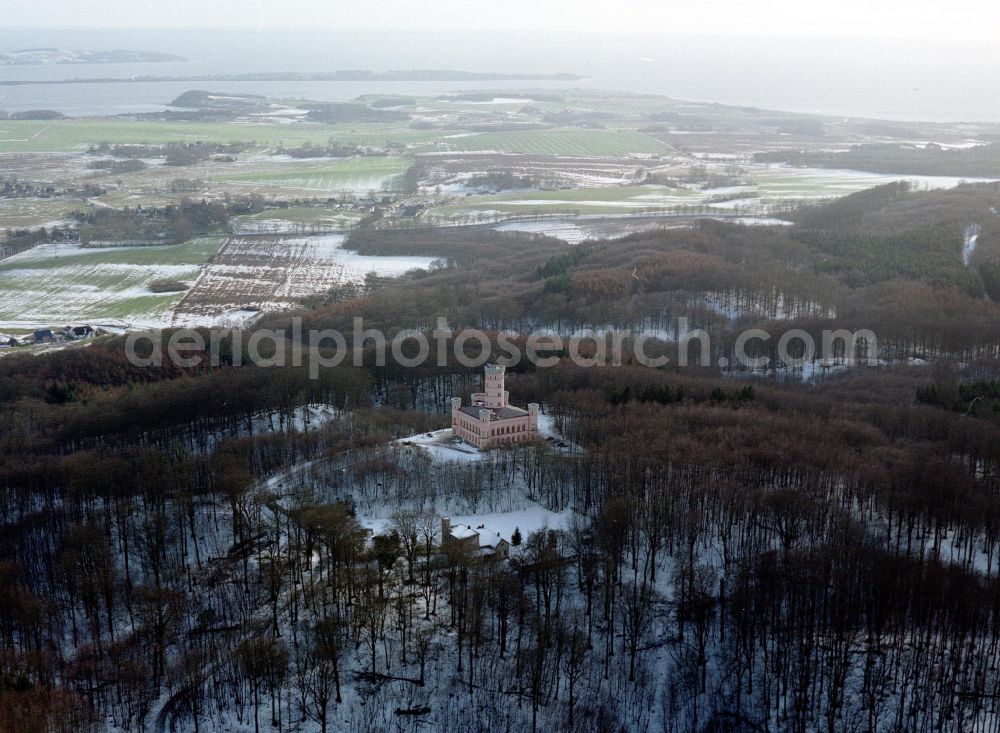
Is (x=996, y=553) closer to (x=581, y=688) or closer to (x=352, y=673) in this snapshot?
(x=581, y=688)

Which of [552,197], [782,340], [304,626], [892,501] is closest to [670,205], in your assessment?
[552,197]

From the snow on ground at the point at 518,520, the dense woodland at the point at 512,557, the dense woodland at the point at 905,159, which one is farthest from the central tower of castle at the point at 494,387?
the dense woodland at the point at 905,159

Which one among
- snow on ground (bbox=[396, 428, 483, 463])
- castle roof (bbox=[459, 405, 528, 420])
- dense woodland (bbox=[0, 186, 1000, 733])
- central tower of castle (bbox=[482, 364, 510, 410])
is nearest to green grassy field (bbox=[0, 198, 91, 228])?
dense woodland (bbox=[0, 186, 1000, 733])

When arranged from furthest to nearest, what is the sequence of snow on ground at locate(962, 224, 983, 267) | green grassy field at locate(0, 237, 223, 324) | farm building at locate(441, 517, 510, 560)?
green grassy field at locate(0, 237, 223, 324) → snow on ground at locate(962, 224, 983, 267) → farm building at locate(441, 517, 510, 560)

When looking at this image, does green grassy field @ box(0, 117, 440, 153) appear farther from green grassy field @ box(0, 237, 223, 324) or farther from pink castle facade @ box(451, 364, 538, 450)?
pink castle facade @ box(451, 364, 538, 450)

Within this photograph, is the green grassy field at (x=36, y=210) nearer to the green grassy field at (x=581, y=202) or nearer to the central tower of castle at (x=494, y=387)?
the green grassy field at (x=581, y=202)

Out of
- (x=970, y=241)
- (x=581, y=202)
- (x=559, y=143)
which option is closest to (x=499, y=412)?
(x=970, y=241)
